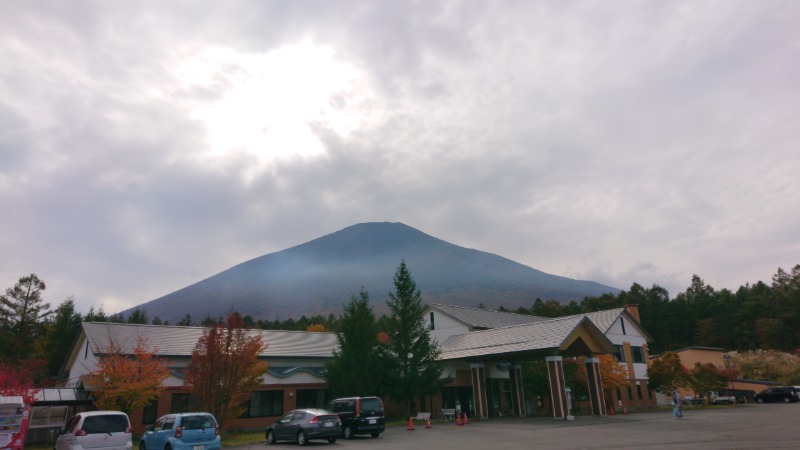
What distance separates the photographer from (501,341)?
36688 millimetres

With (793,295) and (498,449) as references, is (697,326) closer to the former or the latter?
(793,295)

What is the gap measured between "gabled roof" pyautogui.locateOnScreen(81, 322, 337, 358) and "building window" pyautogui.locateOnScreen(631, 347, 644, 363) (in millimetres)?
31386

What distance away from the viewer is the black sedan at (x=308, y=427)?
68.9 feet

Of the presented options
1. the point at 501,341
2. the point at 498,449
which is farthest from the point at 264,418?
the point at 498,449

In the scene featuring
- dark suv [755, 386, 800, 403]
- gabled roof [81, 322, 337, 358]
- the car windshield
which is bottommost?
dark suv [755, 386, 800, 403]

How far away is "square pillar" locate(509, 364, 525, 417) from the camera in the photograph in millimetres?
38781

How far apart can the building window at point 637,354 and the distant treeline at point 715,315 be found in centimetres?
3539

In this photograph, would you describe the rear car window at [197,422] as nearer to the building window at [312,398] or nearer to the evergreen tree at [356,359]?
the evergreen tree at [356,359]

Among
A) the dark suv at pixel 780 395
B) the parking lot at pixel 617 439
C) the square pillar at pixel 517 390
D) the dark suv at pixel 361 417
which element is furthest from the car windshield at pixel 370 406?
the dark suv at pixel 780 395

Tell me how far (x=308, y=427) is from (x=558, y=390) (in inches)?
684

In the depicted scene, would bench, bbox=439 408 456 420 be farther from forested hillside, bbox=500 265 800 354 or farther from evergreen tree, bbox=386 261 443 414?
forested hillside, bbox=500 265 800 354

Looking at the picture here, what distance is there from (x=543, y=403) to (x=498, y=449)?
29843mm

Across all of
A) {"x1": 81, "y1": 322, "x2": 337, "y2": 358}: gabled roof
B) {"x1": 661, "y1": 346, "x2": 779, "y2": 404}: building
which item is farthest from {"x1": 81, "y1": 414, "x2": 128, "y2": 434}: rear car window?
{"x1": 661, "y1": 346, "x2": 779, "y2": 404}: building

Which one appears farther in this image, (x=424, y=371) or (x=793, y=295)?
(x=793, y=295)
